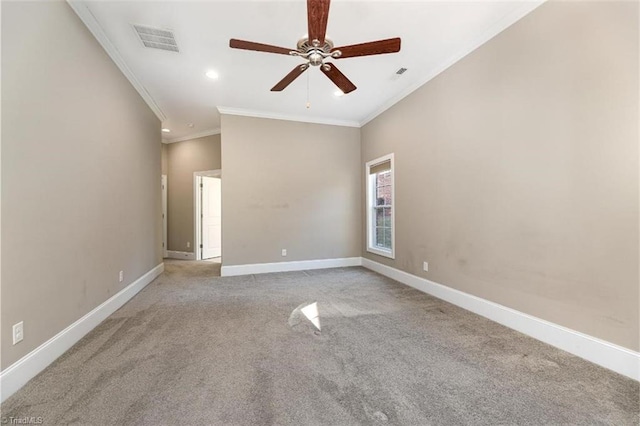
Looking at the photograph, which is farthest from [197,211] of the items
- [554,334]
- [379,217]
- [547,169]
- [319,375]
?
[554,334]

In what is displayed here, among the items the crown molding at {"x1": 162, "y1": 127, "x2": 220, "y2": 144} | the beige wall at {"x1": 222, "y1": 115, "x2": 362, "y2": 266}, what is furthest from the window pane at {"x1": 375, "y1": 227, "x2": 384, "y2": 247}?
the crown molding at {"x1": 162, "y1": 127, "x2": 220, "y2": 144}

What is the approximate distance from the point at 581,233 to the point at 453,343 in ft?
4.29

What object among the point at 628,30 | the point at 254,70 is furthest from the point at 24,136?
the point at 628,30

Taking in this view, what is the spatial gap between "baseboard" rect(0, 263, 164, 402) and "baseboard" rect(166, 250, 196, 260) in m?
3.21

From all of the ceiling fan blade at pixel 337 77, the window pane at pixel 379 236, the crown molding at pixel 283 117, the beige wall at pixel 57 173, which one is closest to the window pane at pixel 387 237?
the window pane at pixel 379 236

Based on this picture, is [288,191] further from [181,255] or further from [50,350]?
[50,350]

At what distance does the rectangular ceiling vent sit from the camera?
2.59m

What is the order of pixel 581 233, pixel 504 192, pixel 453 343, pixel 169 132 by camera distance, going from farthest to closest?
1. pixel 169 132
2. pixel 504 192
3. pixel 453 343
4. pixel 581 233

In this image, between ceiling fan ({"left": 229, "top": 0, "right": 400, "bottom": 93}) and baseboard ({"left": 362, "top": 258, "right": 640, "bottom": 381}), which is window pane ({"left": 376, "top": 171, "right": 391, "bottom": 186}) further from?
ceiling fan ({"left": 229, "top": 0, "right": 400, "bottom": 93})

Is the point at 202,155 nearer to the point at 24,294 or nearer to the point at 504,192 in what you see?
the point at 24,294

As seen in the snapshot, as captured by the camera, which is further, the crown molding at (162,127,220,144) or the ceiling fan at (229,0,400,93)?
the crown molding at (162,127,220,144)

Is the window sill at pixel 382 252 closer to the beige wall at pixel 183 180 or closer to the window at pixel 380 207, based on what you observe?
the window at pixel 380 207

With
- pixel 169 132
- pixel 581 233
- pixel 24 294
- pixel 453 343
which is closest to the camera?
pixel 24 294

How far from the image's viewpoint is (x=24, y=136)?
1725 millimetres
